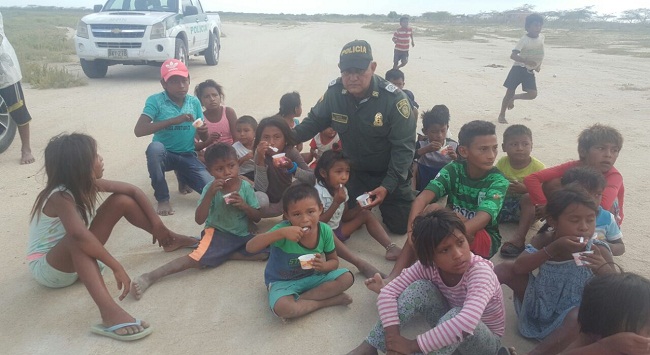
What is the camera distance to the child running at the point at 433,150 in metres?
4.75

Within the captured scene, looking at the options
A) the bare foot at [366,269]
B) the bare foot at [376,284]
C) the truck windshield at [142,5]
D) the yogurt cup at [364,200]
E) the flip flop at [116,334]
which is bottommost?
the flip flop at [116,334]

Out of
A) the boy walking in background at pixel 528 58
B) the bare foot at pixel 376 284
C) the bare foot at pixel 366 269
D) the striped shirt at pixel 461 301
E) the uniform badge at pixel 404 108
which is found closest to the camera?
the striped shirt at pixel 461 301

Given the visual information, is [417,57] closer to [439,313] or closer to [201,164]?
[201,164]

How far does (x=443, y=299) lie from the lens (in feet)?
9.01

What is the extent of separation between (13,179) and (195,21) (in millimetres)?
8610

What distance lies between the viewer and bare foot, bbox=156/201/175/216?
4.61 meters

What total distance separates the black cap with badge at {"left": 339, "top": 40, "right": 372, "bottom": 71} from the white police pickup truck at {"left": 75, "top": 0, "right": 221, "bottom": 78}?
8230mm

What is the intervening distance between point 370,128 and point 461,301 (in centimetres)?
192

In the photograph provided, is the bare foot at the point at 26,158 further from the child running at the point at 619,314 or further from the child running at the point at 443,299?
the child running at the point at 619,314

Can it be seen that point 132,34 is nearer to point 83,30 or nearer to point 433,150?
point 83,30

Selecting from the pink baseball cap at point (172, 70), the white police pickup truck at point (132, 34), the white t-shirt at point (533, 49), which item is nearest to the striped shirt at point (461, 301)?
the pink baseball cap at point (172, 70)

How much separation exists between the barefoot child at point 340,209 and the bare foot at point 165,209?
1.54m

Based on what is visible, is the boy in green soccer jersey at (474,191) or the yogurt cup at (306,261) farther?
the boy in green soccer jersey at (474,191)

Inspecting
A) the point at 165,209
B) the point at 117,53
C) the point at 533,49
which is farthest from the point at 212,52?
the point at 165,209
